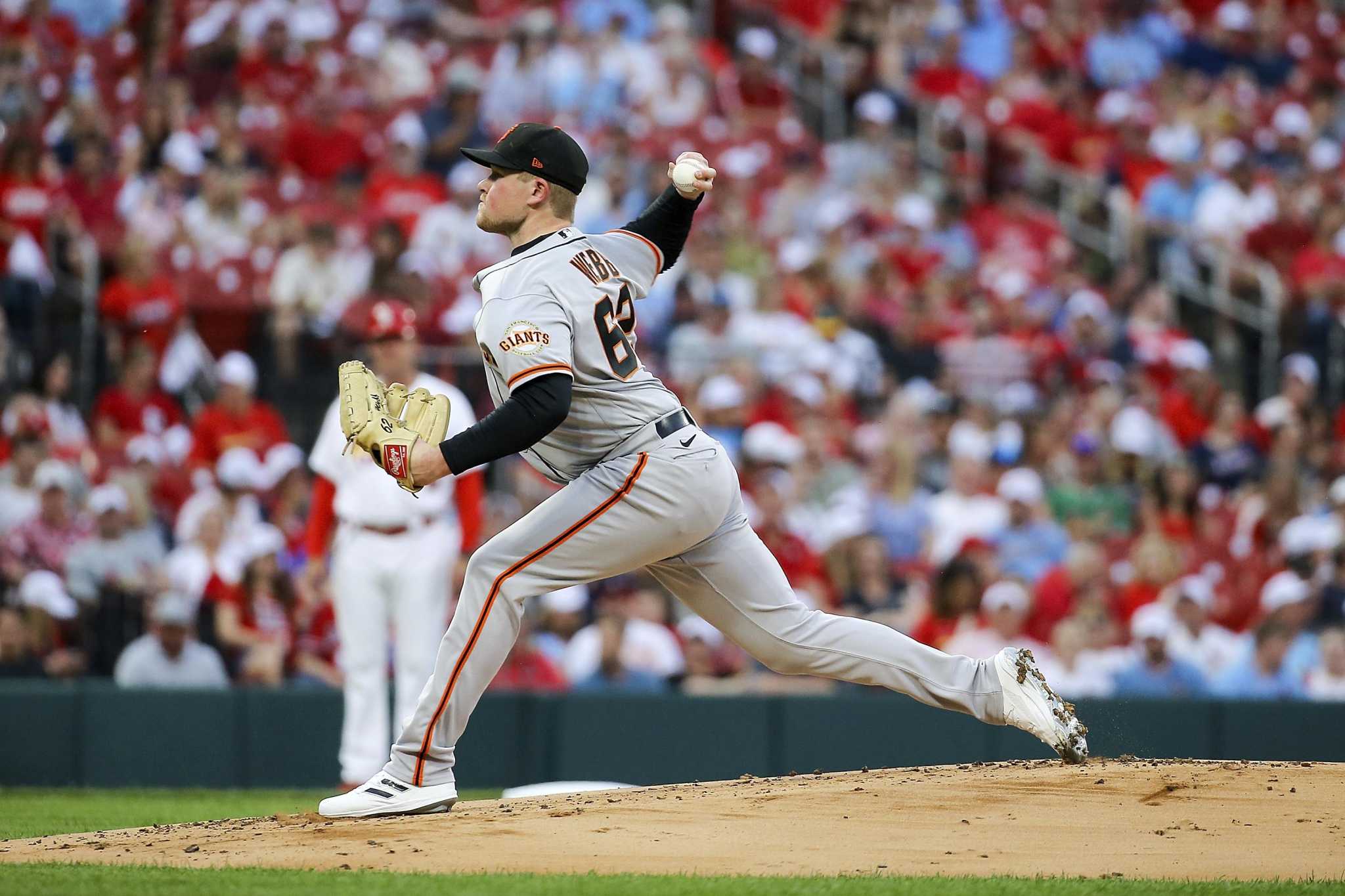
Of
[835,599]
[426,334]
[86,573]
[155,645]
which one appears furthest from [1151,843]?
[426,334]

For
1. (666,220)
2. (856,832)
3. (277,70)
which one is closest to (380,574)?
(666,220)

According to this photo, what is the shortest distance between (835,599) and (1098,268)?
4.98 m

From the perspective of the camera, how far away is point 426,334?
10.8m

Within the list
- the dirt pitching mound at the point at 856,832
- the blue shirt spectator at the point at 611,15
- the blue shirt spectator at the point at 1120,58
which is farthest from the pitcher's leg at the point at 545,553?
the blue shirt spectator at the point at 1120,58

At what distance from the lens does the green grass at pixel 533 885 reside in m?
4.02

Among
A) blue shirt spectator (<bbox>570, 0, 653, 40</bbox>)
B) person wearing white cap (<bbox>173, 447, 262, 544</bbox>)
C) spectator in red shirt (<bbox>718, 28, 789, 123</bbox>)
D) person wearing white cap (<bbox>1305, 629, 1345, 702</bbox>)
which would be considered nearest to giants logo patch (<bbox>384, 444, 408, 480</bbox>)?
person wearing white cap (<bbox>173, 447, 262, 544</bbox>)

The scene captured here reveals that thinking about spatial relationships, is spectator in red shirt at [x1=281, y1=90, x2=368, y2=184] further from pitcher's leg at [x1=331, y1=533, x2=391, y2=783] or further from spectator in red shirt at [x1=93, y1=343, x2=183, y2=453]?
pitcher's leg at [x1=331, y1=533, x2=391, y2=783]

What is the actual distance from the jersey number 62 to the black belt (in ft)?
0.52

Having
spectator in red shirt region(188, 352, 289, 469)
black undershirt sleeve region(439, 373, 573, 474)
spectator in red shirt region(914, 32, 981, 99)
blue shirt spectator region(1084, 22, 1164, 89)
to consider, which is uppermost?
blue shirt spectator region(1084, 22, 1164, 89)

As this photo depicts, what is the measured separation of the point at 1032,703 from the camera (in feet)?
16.8

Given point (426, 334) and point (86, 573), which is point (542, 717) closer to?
point (86, 573)

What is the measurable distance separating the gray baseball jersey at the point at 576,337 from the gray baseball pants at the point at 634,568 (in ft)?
0.33

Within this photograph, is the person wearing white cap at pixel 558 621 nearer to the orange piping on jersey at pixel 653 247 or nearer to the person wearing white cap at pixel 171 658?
the person wearing white cap at pixel 171 658

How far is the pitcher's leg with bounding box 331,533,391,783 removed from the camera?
7.04m
